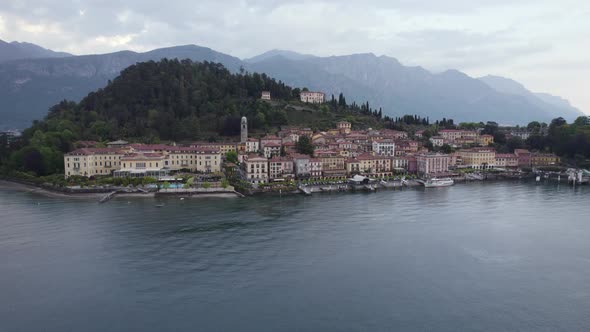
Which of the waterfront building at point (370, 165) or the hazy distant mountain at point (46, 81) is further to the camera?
the hazy distant mountain at point (46, 81)

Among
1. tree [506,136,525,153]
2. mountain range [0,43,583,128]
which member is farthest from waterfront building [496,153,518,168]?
mountain range [0,43,583,128]

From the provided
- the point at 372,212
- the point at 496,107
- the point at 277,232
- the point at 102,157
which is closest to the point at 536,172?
the point at 372,212

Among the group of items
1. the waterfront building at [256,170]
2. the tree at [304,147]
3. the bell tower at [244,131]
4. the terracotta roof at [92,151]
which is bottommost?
the waterfront building at [256,170]

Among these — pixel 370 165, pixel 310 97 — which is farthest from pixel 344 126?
pixel 370 165

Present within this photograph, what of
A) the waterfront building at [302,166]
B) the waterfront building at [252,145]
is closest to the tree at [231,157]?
the waterfront building at [252,145]

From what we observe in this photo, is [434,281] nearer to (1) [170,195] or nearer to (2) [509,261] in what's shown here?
(2) [509,261]

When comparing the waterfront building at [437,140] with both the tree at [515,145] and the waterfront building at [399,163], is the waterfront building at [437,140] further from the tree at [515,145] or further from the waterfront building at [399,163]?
the waterfront building at [399,163]
